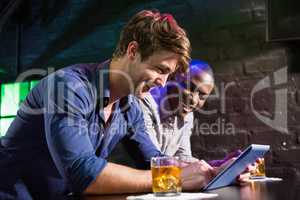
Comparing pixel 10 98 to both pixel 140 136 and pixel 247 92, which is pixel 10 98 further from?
pixel 140 136

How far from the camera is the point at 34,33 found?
339 cm

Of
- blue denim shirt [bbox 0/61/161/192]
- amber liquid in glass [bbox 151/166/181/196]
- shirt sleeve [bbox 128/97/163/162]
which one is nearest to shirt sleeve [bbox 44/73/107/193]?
blue denim shirt [bbox 0/61/161/192]

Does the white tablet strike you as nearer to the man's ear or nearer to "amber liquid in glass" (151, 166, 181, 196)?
"amber liquid in glass" (151, 166, 181, 196)

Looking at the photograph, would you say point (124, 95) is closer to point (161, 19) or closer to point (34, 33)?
point (161, 19)

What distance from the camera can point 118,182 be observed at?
1074 millimetres

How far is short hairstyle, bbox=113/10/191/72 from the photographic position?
129 cm

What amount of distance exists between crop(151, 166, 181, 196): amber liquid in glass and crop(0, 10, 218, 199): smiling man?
78 mm

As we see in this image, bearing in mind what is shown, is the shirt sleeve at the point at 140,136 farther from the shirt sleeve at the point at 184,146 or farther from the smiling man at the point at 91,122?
the shirt sleeve at the point at 184,146

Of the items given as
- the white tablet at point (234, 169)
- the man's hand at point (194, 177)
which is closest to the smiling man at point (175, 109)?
the white tablet at point (234, 169)

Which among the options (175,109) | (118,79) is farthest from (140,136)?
(175,109)

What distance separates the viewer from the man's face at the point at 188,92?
2371 millimetres

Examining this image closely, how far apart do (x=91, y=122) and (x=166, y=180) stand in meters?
0.33

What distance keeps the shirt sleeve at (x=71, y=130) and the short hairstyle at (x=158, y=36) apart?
0.22 m

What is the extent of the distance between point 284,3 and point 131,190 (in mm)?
1728
